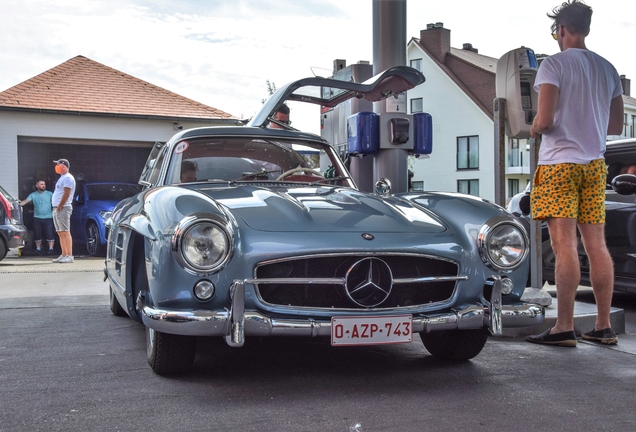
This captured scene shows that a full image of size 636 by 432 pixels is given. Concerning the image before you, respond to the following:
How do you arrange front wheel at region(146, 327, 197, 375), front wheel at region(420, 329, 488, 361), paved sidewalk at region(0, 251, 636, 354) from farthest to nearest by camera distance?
paved sidewalk at region(0, 251, 636, 354) → front wheel at region(420, 329, 488, 361) → front wheel at region(146, 327, 197, 375)

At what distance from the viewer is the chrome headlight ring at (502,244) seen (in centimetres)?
381

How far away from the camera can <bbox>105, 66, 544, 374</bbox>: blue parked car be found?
339 centimetres

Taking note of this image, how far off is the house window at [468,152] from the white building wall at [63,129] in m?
23.9

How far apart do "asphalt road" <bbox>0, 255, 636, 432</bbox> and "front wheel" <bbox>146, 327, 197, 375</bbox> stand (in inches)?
2.3

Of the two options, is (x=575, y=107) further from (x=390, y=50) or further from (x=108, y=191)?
(x=108, y=191)

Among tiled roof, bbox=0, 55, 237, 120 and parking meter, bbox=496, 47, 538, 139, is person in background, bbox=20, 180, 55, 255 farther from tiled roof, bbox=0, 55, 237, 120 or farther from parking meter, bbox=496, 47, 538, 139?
parking meter, bbox=496, 47, 538, 139

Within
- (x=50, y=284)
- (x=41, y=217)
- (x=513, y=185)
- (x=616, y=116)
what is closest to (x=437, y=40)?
(x=513, y=185)

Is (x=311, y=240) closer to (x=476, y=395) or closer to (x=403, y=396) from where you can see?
(x=403, y=396)

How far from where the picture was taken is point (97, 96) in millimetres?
18578

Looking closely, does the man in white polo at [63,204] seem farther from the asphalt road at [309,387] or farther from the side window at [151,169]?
the asphalt road at [309,387]

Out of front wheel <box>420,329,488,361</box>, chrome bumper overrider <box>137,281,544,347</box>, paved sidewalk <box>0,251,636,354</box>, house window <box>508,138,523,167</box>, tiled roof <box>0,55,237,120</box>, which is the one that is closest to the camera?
chrome bumper overrider <box>137,281,544,347</box>

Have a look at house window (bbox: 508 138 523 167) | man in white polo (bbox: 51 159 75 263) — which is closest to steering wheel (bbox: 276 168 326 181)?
man in white polo (bbox: 51 159 75 263)

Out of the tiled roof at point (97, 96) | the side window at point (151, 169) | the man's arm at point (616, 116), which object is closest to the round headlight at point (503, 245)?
the man's arm at point (616, 116)

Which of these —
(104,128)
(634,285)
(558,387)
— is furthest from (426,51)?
(558,387)
